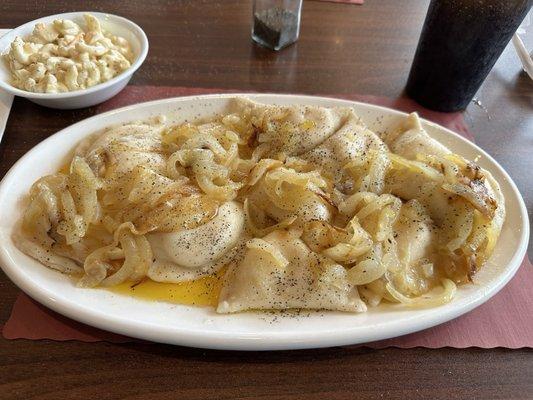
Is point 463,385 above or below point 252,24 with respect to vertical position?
below

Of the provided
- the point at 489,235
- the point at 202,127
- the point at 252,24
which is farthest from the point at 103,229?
the point at 252,24

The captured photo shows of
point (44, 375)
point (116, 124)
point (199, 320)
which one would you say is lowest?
point (44, 375)

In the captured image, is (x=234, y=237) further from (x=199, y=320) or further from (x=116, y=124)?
(x=116, y=124)

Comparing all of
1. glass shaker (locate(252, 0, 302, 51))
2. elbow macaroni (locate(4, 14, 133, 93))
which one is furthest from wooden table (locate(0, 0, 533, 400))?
elbow macaroni (locate(4, 14, 133, 93))

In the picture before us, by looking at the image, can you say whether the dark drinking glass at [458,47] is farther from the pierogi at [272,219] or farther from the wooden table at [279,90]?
the pierogi at [272,219]

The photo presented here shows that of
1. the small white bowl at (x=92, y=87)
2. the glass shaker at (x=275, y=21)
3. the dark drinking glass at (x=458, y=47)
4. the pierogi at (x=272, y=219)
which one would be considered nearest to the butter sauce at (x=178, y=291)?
the pierogi at (x=272, y=219)

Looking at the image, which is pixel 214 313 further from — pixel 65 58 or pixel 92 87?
pixel 65 58

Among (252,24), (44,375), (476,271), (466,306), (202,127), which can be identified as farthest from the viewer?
(252,24)
